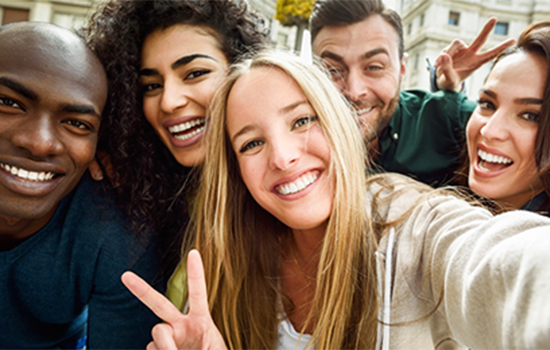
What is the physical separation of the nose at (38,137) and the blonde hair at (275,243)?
505 millimetres

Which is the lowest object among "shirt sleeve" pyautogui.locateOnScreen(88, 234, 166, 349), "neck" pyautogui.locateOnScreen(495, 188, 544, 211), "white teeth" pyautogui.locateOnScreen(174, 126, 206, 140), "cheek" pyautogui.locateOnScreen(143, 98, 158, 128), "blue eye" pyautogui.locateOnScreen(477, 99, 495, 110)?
"shirt sleeve" pyautogui.locateOnScreen(88, 234, 166, 349)

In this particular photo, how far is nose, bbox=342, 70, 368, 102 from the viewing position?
1.78 metres

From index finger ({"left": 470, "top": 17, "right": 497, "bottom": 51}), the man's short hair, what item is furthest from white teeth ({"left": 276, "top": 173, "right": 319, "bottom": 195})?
index finger ({"left": 470, "top": 17, "right": 497, "bottom": 51})

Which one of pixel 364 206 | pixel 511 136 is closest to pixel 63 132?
pixel 364 206

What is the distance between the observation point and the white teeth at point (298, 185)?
3.85ft

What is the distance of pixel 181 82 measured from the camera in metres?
1.53

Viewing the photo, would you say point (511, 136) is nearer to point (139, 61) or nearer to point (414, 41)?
point (139, 61)

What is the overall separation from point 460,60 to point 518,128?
0.91 metres

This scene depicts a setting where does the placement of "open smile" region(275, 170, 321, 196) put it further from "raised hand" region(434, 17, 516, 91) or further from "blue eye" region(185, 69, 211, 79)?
"raised hand" region(434, 17, 516, 91)

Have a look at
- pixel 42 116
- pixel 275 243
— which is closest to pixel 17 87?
pixel 42 116

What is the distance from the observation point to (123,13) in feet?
5.33

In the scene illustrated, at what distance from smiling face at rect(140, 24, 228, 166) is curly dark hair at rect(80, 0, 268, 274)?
0.15ft

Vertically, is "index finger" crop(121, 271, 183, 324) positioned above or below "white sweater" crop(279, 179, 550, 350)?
below

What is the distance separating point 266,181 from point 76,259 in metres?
0.80
